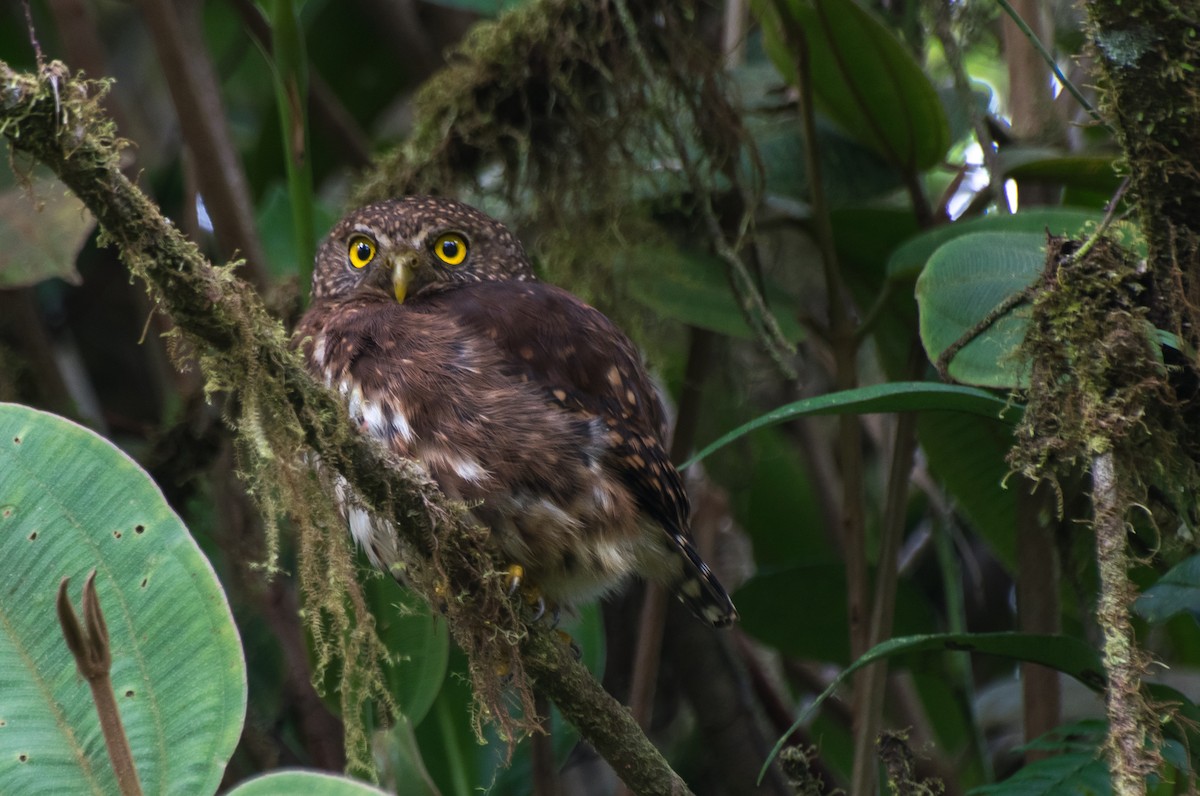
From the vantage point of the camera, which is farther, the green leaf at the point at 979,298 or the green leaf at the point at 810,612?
the green leaf at the point at 810,612

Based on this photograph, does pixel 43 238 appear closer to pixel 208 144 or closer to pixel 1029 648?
pixel 208 144

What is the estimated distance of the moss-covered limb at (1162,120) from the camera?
1.79 m

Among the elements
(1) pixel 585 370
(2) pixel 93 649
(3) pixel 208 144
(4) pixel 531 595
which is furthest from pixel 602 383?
(2) pixel 93 649

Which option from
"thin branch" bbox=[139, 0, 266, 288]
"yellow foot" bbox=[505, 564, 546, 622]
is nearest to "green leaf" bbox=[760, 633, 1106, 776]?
"yellow foot" bbox=[505, 564, 546, 622]

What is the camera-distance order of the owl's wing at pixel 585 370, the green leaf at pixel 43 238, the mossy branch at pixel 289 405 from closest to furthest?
the mossy branch at pixel 289 405
the owl's wing at pixel 585 370
the green leaf at pixel 43 238

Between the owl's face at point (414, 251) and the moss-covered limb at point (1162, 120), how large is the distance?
1435 mm

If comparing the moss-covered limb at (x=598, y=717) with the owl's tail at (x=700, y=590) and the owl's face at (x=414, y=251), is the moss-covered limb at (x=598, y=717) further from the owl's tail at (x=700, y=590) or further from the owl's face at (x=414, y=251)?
the owl's face at (x=414, y=251)

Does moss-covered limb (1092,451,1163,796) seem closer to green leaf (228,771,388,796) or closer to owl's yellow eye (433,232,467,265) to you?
green leaf (228,771,388,796)

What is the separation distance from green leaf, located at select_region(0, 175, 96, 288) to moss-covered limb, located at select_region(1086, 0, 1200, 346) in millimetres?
1793

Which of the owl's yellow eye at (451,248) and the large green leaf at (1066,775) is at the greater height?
the owl's yellow eye at (451,248)

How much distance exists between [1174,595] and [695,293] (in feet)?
3.98

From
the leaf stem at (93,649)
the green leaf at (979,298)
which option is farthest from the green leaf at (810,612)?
the leaf stem at (93,649)

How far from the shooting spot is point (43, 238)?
246 centimetres

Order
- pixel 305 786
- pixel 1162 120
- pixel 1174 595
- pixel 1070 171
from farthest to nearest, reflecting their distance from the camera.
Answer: pixel 1070 171
pixel 1174 595
pixel 1162 120
pixel 305 786
